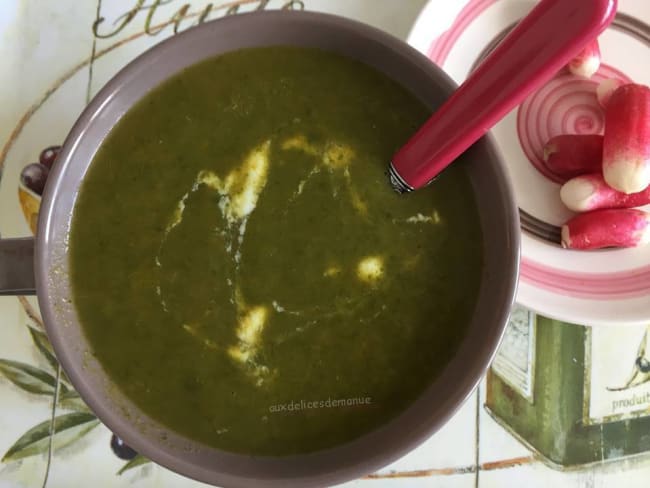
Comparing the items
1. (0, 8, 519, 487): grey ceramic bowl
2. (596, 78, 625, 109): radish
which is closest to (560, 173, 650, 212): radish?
(596, 78, 625, 109): radish

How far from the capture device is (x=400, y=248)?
86 cm

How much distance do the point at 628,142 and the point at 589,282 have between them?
224 mm

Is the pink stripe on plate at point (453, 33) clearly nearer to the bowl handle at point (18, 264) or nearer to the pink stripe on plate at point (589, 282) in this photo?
the pink stripe on plate at point (589, 282)

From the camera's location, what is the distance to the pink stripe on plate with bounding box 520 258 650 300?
1036 mm

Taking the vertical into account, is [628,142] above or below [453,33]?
below

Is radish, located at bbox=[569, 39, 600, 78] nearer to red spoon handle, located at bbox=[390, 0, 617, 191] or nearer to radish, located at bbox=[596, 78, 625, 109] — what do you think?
radish, located at bbox=[596, 78, 625, 109]

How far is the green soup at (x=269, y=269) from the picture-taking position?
865mm

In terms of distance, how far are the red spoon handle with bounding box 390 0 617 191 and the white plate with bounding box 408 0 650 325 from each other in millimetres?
293

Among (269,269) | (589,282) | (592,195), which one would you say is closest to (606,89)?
(592,195)

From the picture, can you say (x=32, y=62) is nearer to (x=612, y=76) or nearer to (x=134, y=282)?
(x=134, y=282)

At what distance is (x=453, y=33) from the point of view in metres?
1.08

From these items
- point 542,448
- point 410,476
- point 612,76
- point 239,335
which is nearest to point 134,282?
point 239,335

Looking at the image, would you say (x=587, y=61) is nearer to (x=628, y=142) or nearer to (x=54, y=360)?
(x=628, y=142)

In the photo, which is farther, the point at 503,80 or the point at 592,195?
the point at 592,195
